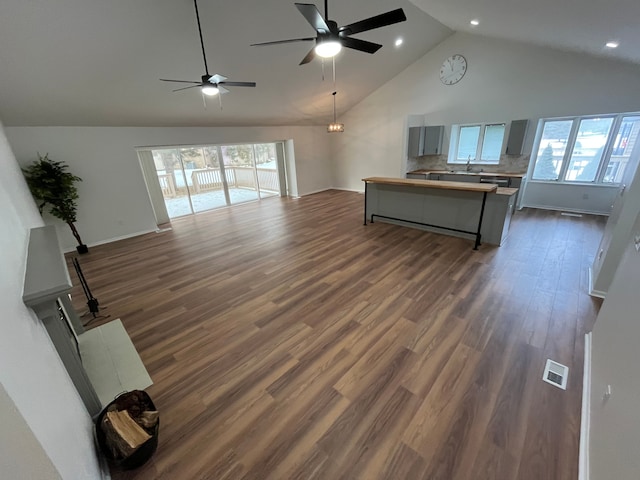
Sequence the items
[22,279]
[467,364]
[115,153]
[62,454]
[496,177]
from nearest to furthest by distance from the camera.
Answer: [62,454] < [22,279] < [467,364] < [115,153] < [496,177]

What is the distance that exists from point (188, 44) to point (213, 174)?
4.71 m

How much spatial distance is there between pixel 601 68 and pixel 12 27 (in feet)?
28.8

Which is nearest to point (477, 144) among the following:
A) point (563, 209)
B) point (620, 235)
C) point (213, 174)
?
point (563, 209)

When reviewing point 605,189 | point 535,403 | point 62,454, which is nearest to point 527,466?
point 535,403

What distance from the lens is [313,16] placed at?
2.12 meters

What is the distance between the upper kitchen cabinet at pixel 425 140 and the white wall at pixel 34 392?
7621 mm

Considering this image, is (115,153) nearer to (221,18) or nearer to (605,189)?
(221,18)

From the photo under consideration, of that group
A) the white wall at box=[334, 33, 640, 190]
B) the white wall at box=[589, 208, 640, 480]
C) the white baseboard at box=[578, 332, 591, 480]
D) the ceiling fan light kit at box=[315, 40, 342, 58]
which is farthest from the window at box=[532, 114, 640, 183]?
the ceiling fan light kit at box=[315, 40, 342, 58]

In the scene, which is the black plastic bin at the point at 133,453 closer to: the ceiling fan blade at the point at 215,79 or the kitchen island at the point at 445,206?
Answer: the ceiling fan blade at the point at 215,79

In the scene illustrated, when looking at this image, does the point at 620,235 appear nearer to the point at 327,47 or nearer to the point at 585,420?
the point at 585,420

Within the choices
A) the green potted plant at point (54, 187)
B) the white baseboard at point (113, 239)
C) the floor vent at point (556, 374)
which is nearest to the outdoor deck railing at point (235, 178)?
the white baseboard at point (113, 239)

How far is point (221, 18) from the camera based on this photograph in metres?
3.38

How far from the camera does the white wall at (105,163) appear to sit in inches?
184

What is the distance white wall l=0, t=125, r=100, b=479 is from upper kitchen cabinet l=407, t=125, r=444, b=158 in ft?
25.0
